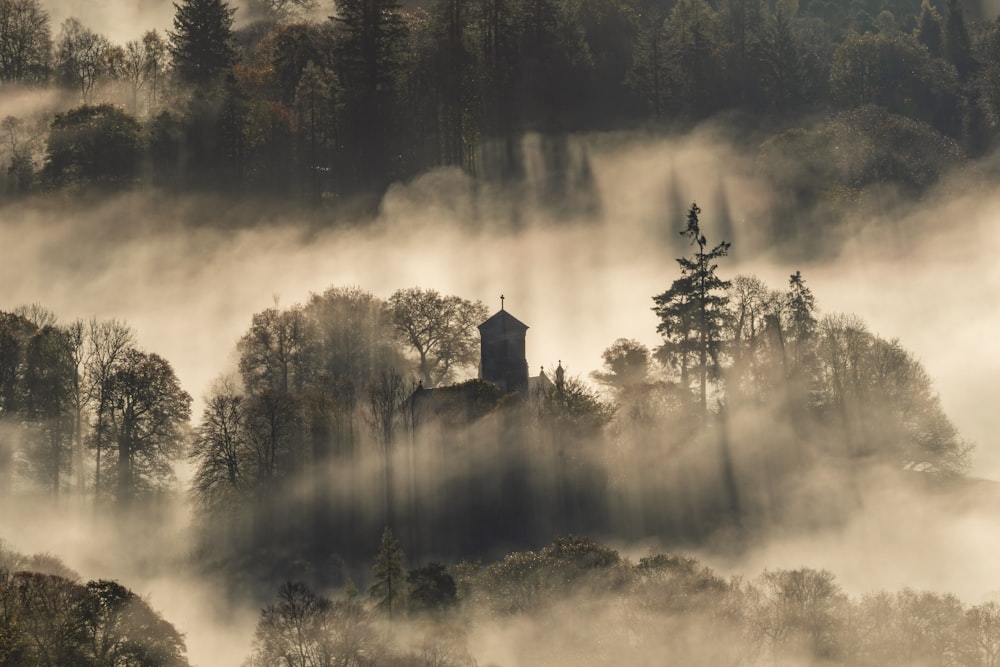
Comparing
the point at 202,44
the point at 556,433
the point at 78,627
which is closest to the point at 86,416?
the point at 556,433

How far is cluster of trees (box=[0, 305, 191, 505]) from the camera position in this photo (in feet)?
335

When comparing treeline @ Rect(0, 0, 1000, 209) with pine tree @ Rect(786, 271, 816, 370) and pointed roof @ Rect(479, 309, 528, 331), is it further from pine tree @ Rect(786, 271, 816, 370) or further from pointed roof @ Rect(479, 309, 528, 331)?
pointed roof @ Rect(479, 309, 528, 331)

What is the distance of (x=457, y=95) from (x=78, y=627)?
78.5m

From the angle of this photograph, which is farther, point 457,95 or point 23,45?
point 23,45

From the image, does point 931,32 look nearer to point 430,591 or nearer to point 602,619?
point 602,619

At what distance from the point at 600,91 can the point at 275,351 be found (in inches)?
2075

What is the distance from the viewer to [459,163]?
141125 millimetres

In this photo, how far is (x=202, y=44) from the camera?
15212 centimetres

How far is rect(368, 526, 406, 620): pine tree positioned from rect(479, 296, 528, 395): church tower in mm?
23766

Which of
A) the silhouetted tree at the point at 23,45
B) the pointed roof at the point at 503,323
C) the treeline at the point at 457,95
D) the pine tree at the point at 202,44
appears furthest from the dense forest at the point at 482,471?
the silhouetted tree at the point at 23,45

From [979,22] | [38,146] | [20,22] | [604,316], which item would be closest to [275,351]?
[604,316]

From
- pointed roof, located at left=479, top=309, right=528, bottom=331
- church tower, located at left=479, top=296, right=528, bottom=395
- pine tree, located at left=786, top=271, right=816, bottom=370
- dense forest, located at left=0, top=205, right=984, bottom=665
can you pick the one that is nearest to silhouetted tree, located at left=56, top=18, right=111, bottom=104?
dense forest, located at left=0, top=205, right=984, bottom=665

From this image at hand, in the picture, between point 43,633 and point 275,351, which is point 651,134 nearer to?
point 275,351

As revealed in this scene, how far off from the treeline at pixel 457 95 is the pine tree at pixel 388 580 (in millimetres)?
57446
